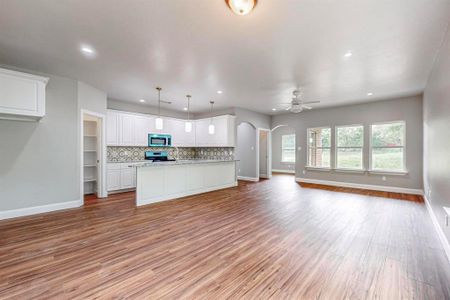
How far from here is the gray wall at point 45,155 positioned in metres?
3.66

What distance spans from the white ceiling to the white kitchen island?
2.04m

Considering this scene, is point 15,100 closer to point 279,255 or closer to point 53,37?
point 53,37

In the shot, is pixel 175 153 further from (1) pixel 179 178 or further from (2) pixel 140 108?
(1) pixel 179 178

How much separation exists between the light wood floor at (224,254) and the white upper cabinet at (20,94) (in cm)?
190

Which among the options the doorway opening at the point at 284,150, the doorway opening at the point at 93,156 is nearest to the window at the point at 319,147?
the doorway opening at the point at 284,150

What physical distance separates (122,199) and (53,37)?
3724 mm

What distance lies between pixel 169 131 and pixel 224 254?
5.48 meters

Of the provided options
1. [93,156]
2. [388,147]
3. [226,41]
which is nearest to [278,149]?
[388,147]

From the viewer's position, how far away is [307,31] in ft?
8.36

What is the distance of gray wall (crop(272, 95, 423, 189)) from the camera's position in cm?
559

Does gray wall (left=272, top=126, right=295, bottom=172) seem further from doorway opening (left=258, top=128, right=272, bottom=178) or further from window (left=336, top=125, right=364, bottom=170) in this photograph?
window (left=336, top=125, right=364, bottom=170)

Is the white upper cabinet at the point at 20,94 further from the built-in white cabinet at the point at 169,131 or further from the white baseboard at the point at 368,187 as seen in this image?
the white baseboard at the point at 368,187

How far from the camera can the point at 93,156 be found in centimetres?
571

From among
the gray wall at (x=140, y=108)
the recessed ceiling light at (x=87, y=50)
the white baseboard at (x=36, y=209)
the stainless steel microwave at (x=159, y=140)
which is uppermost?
the recessed ceiling light at (x=87, y=50)
